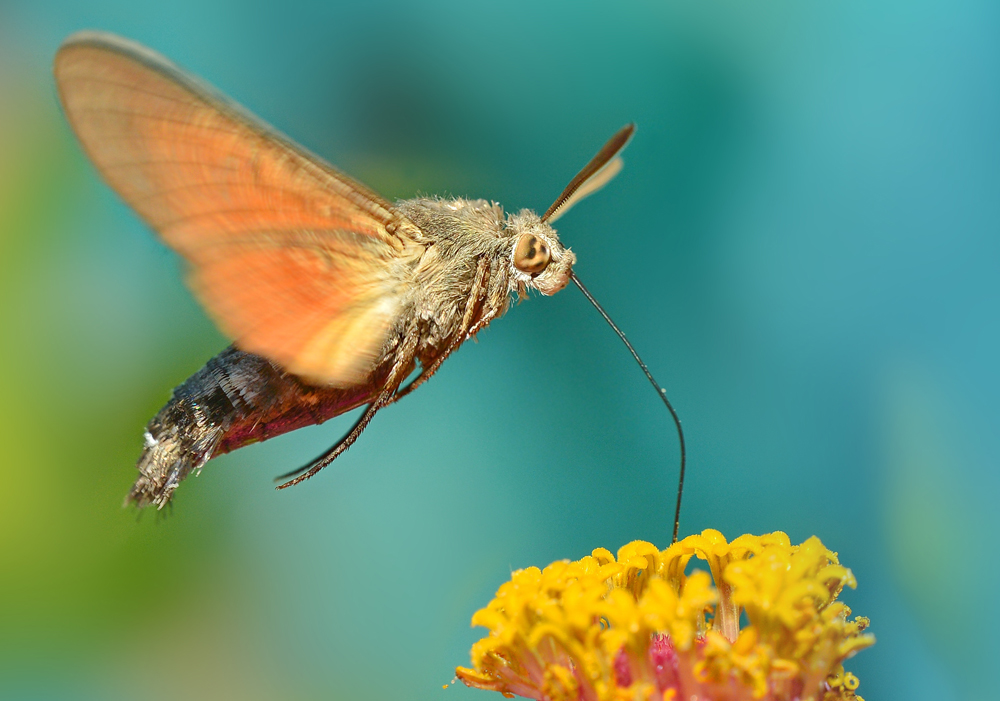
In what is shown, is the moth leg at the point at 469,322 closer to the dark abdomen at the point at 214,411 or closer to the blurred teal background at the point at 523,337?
the dark abdomen at the point at 214,411

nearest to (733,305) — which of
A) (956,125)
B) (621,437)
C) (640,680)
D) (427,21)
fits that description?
(621,437)

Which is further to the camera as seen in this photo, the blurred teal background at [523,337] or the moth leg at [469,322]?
the blurred teal background at [523,337]

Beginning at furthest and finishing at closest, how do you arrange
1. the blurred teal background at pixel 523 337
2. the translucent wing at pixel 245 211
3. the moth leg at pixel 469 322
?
1. the blurred teal background at pixel 523 337
2. the moth leg at pixel 469 322
3. the translucent wing at pixel 245 211

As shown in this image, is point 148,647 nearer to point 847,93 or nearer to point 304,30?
point 304,30

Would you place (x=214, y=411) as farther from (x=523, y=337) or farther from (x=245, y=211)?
(x=523, y=337)

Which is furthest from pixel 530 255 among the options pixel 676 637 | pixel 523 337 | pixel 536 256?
pixel 523 337

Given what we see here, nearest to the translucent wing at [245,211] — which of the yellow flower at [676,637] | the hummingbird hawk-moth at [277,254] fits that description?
the hummingbird hawk-moth at [277,254]

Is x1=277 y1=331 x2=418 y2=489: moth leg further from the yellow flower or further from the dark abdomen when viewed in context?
the yellow flower
